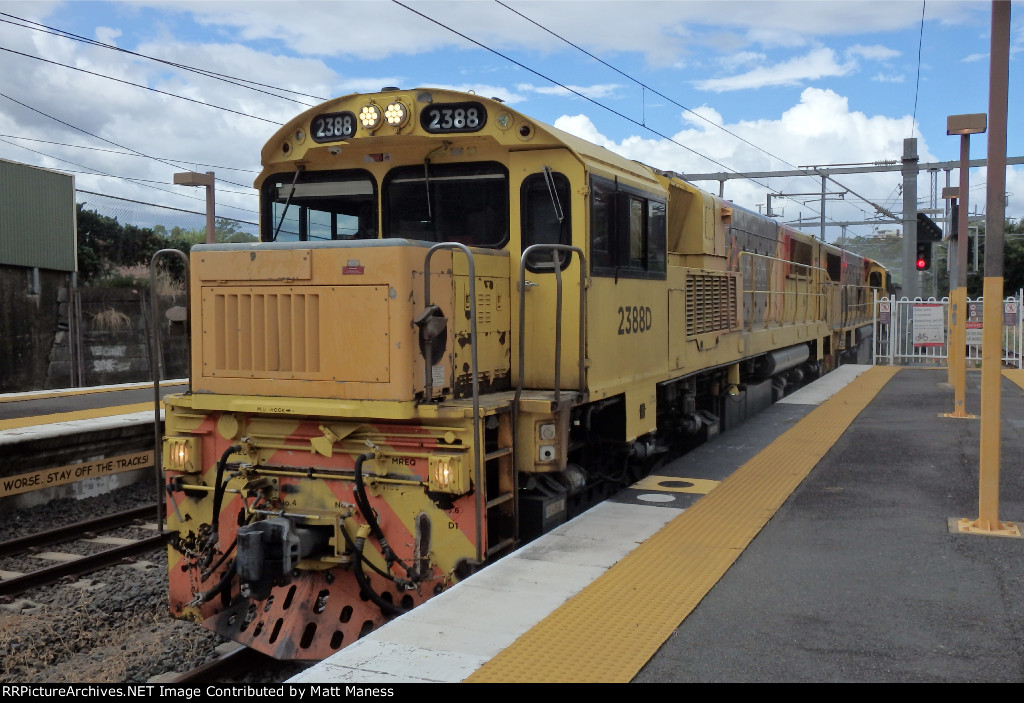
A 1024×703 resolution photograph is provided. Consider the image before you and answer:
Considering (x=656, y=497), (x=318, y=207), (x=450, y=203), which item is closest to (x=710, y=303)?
(x=656, y=497)

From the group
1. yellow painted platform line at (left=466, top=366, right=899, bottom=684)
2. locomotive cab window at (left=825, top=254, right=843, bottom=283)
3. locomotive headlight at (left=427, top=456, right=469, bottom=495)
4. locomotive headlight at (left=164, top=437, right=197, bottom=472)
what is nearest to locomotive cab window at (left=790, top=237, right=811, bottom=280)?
locomotive cab window at (left=825, top=254, right=843, bottom=283)

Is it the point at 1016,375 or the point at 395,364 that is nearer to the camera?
the point at 395,364

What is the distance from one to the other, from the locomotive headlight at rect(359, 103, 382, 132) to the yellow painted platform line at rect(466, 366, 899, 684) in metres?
3.44

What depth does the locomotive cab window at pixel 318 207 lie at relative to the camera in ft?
22.2

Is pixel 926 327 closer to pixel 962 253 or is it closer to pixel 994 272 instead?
pixel 962 253

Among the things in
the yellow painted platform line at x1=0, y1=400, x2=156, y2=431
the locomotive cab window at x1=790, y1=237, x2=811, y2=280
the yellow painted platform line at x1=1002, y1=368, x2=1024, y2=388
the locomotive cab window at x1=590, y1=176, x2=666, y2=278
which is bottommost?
the yellow painted platform line at x1=1002, y1=368, x2=1024, y2=388

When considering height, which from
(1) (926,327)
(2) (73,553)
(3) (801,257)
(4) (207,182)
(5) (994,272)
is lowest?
(2) (73,553)

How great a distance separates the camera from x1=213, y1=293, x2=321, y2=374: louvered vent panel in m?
5.55

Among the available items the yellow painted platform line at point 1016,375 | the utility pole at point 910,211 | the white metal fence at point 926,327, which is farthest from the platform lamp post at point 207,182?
the utility pole at point 910,211

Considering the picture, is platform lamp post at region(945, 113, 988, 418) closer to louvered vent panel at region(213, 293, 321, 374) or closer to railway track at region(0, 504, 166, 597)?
louvered vent panel at region(213, 293, 321, 374)

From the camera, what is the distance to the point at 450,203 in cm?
659

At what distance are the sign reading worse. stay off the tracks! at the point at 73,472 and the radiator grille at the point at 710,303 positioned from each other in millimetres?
7231

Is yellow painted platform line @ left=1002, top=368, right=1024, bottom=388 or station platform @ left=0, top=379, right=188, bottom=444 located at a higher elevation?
station platform @ left=0, top=379, right=188, bottom=444

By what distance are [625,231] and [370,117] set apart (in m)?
2.13
